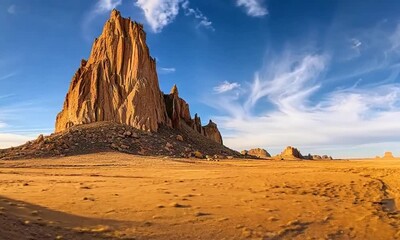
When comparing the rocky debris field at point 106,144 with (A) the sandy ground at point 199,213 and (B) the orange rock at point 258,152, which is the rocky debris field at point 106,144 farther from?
(B) the orange rock at point 258,152

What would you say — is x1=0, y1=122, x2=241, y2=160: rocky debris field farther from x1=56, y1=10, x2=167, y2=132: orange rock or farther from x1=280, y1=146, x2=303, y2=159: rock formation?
x1=280, y1=146, x2=303, y2=159: rock formation

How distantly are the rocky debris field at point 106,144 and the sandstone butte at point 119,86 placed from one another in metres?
4.61

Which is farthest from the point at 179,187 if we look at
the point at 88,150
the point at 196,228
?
the point at 88,150

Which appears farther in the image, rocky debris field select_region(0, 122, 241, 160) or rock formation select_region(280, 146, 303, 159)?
rock formation select_region(280, 146, 303, 159)

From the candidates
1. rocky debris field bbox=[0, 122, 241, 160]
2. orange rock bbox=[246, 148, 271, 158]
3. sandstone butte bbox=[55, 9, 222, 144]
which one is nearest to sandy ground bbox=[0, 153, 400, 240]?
rocky debris field bbox=[0, 122, 241, 160]

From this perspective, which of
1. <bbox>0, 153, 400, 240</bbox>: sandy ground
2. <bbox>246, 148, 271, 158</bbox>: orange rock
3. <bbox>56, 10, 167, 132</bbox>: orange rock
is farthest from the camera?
<bbox>246, 148, 271, 158</bbox>: orange rock

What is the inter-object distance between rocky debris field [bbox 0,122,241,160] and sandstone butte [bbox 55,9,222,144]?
15.1 feet

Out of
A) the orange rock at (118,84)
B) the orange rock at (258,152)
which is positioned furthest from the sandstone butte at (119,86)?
the orange rock at (258,152)

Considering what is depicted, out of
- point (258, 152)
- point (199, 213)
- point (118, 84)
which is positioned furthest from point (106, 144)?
point (258, 152)

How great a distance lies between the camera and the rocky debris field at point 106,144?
1946 inches

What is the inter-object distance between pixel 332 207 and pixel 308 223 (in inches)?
114

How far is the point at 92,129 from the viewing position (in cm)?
6078

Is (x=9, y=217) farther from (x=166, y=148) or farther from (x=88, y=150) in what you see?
(x=166, y=148)

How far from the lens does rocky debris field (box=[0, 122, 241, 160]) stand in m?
49.4
